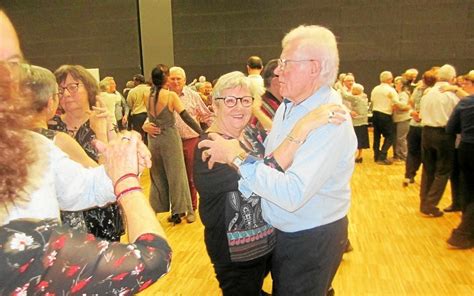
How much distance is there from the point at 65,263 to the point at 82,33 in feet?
38.6

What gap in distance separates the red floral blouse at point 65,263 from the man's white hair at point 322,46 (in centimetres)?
99

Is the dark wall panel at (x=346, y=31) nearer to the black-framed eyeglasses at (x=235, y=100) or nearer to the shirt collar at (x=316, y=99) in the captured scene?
the black-framed eyeglasses at (x=235, y=100)

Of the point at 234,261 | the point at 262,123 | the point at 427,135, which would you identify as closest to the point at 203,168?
the point at 234,261

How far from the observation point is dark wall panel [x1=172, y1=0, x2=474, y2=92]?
9750mm

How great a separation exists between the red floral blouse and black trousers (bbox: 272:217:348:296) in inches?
33.2

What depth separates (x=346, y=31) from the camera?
10250 mm

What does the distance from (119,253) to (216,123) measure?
1.15 meters

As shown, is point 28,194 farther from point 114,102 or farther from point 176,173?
point 114,102

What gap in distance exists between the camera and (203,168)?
5.71 ft

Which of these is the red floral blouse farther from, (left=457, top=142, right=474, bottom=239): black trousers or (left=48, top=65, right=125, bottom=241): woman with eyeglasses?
(left=457, top=142, right=474, bottom=239): black trousers

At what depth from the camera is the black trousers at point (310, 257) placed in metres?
1.54

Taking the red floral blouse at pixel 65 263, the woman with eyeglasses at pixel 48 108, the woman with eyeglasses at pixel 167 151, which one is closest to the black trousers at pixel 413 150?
the woman with eyeglasses at pixel 167 151

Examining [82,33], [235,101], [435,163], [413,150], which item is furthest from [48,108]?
[82,33]

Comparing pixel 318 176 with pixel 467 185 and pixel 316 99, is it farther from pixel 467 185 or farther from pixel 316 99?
pixel 467 185
